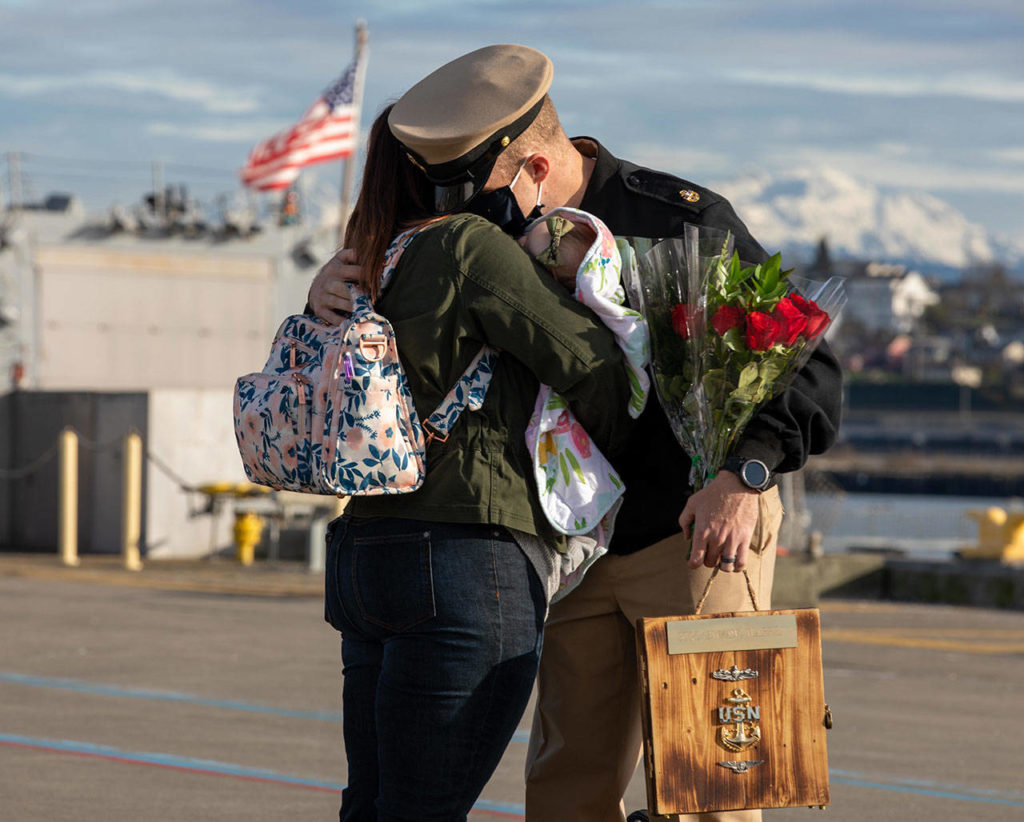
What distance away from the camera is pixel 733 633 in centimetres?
313


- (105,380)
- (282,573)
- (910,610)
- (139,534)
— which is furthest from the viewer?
(105,380)

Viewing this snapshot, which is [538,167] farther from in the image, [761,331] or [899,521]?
[899,521]

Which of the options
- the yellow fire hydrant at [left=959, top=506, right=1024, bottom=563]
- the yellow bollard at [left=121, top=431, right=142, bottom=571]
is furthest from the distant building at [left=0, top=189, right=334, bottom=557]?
the yellow fire hydrant at [left=959, top=506, right=1024, bottom=563]

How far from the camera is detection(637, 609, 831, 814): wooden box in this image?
3.09 meters

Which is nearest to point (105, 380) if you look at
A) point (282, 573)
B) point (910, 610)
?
point (282, 573)

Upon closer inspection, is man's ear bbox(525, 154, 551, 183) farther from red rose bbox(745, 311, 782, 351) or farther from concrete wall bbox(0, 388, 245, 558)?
concrete wall bbox(0, 388, 245, 558)

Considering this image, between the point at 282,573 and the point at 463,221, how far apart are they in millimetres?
11611

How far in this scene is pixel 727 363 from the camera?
3.17m

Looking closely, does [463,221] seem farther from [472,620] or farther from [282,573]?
[282,573]

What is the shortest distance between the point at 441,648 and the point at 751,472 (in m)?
0.71

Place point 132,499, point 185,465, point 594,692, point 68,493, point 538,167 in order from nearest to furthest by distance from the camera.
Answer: point 538,167
point 594,692
point 132,499
point 68,493
point 185,465

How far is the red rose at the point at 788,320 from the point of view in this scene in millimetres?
3133

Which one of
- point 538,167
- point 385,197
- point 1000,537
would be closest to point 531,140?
Result: point 538,167

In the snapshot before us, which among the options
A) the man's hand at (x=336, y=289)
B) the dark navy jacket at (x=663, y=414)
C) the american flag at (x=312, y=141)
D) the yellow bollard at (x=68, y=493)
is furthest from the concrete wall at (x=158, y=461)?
the man's hand at (x=336, y=289)
